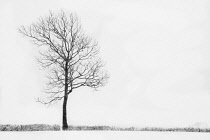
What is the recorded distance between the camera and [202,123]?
115 ft

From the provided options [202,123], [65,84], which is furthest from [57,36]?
[202,123]
